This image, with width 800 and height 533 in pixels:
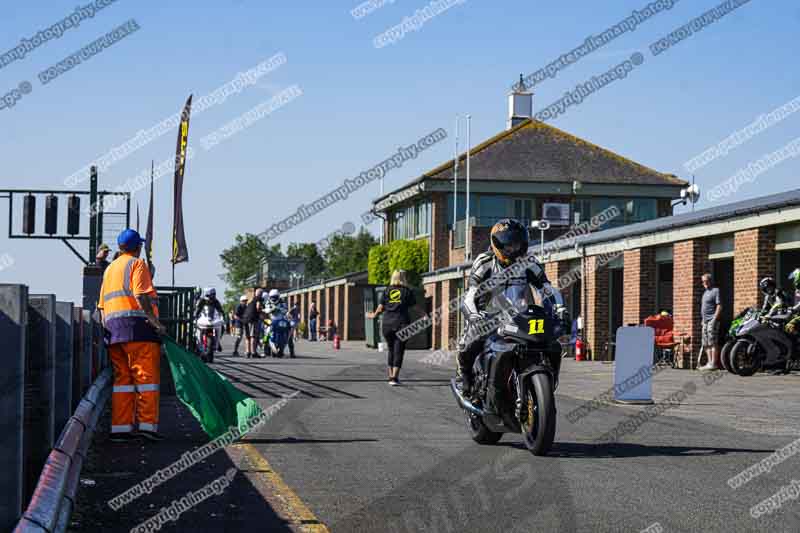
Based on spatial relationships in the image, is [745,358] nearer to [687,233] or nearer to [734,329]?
[734,329]

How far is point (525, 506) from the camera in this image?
689 cm

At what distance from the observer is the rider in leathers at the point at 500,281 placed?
9.54m

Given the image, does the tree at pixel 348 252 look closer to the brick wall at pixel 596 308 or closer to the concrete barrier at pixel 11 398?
the brick wall at pixel 596 308

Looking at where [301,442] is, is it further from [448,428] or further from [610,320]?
[610,320]

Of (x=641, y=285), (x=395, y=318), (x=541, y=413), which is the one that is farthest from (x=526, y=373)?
(x=641, y=285)

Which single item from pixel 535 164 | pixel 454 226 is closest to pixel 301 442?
pixel 454 226

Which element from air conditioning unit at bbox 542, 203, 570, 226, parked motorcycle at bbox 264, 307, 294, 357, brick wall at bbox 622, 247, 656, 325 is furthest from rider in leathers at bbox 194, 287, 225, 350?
air conditioning unit at bbox 542, 203, 570, 226

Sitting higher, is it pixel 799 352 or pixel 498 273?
pixel 498 273

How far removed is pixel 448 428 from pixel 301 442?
1858 millimetres

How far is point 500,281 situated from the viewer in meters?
9.64

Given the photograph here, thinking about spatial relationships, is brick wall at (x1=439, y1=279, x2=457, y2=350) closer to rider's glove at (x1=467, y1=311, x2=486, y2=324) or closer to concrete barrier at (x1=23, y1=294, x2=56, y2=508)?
rider's glove at (x1=467, y1=311, x2=486, y2=324)

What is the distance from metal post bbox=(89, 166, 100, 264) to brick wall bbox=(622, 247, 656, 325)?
16.8 metres

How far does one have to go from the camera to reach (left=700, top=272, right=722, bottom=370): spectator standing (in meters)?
23.4

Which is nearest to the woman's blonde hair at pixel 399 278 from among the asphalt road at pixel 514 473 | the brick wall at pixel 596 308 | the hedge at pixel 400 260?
the asphalt road at pixel 514 473
